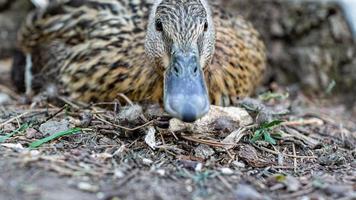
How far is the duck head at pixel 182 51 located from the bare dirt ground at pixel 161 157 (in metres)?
0.30

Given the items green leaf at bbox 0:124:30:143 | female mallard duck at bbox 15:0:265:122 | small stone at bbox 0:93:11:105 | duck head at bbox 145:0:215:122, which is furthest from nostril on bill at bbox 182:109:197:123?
small stone at bbox 0:93:11:105

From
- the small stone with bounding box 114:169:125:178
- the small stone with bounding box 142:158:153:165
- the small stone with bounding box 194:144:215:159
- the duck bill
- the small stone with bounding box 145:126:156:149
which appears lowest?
the small stone with bounding box 114:169:125:178

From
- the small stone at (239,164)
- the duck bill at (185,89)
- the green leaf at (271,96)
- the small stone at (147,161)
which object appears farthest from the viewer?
the green leaf at (271,96)

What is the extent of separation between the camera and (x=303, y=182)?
9.12 ft

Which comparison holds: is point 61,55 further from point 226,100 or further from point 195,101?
point 195,101

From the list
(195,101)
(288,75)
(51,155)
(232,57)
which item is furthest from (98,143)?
(288,75)

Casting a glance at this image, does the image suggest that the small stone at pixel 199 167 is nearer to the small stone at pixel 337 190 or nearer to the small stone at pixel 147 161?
the small stone at pixel 147 161

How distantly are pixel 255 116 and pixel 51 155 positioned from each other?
1364mm

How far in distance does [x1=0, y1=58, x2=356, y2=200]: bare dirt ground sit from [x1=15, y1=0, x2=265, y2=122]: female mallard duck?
0.65ft

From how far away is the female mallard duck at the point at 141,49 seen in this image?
10.6 feet

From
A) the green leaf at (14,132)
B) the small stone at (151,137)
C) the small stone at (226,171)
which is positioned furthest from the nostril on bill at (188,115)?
the green leaf at (14,132)

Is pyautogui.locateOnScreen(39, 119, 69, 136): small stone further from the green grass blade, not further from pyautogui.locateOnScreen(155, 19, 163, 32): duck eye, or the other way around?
pyautogui.locateOnScreen(155, 19, 163, 32): duck eye

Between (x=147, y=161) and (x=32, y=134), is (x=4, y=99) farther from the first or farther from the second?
(x=147, y=161)

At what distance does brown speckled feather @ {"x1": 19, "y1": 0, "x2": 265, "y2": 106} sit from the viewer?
3.89 m
